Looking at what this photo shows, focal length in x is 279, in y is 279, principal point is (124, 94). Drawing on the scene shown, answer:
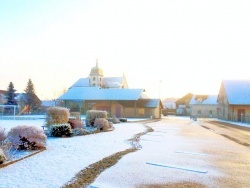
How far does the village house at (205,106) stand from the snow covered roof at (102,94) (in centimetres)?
2654

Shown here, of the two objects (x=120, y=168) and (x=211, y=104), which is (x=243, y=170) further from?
(x=211, y=104)

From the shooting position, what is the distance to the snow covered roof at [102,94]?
→ 179 ft

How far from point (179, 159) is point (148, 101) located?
44.8 metres

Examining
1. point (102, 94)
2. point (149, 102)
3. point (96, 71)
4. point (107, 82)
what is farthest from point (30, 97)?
point (107, 82)

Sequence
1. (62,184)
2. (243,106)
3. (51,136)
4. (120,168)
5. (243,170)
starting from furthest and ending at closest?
(243,106)
(51,136)
(243,170)
(120,168)
(62,184)

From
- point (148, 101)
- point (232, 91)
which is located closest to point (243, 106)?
point (232, 91)

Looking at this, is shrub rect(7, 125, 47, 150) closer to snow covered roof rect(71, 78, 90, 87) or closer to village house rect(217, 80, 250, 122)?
village house rect(217, 80, 250, 122)

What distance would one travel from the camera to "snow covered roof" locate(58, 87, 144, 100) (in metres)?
54.6

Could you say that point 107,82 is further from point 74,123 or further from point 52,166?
point 52,166

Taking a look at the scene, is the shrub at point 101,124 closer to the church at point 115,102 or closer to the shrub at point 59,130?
the shrub at point 59,130

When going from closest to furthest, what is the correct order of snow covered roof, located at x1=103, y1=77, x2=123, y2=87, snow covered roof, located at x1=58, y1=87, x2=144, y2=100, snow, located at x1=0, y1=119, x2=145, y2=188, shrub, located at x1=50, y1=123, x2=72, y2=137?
snow, located at x1=0, y1=119, x2=145, y2=188 → shrub, located at x1=50, y1=123, x2=72, y2=137 → snow covered roof, located at x1=58, y1=87, x2=144, y2=100 → snow covered roof, located at x1=103, y1=77, x2=123, y2=87

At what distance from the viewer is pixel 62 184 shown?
6.74m

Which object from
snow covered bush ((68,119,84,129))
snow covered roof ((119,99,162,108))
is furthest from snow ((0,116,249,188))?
snow covered roof ((119,99,162,108))

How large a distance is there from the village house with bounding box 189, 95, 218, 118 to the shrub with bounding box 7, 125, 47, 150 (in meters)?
68.3
